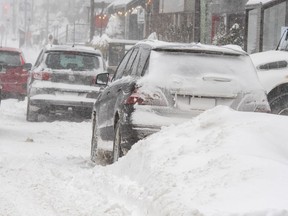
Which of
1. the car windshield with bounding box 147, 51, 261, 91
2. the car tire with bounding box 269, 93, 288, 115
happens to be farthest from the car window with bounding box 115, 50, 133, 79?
the car tire with bounding box 269, 93, 288, 115

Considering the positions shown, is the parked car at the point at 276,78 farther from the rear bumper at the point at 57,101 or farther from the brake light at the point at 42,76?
the brake light at the point at 42,76

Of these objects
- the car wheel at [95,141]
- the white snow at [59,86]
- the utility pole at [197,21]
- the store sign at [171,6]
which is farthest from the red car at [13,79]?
the store sign at [171,6]

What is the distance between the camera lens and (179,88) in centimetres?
802

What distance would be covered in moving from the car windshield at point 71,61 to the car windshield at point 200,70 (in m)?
7.52

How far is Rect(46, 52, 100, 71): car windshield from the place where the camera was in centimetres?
1573

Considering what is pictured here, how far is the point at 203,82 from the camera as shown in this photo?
808 centimetres

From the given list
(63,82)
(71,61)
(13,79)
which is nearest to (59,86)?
(63,82)

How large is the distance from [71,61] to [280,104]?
594 centimetres

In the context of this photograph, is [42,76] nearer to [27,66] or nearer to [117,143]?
[27,66]

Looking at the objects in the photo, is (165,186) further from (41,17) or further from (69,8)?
(41,17)

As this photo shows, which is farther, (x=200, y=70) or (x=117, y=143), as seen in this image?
(x=117, y=143)

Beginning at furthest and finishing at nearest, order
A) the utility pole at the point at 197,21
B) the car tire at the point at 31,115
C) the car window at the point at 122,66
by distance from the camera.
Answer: the utility pole at the point at 197,21, the car tire at the point at 31,115, the car window at the point at 122,66

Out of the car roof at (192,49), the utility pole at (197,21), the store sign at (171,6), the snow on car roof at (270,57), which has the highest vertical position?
the store sign at (171,6)

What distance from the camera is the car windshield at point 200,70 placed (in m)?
8.07
